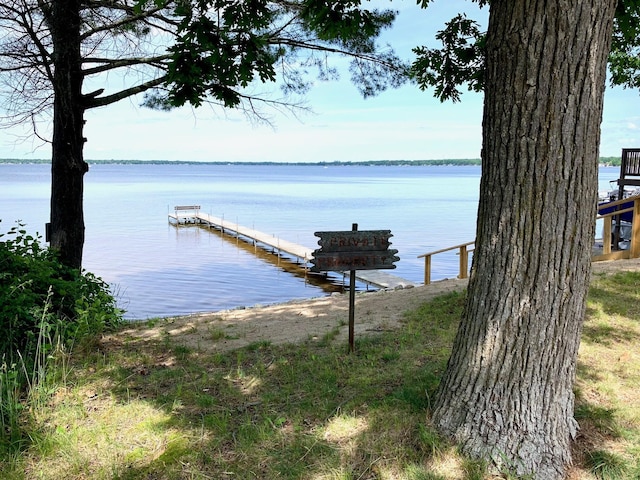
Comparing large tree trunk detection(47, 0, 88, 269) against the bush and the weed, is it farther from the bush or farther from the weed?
the weed

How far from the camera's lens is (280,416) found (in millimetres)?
3488

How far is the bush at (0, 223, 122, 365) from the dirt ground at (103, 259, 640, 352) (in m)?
0.42

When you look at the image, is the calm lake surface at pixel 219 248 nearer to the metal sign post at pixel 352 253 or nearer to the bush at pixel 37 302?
the bush at pixel 37 302

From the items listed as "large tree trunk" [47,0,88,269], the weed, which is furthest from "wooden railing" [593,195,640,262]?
"large tree trunk" [47,0,88,269]

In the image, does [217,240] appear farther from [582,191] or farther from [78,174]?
[582,191]

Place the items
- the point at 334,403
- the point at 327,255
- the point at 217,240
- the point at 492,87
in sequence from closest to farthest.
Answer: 1. the point at 492,87
2. the point at 334,403
3. the point at 327,255
4. the point at 217,240

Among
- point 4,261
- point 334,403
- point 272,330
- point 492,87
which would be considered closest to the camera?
point 492,87

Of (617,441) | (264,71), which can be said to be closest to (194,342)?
(264,71)

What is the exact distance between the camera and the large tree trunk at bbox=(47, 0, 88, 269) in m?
6.59

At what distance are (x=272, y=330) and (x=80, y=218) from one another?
125 inches

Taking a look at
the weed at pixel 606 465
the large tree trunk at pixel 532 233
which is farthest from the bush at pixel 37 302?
the weed at pixel 606 465

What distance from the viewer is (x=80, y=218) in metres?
7.17

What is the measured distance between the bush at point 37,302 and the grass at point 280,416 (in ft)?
1.36

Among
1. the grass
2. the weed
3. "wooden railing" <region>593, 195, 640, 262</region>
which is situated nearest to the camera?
the weed
